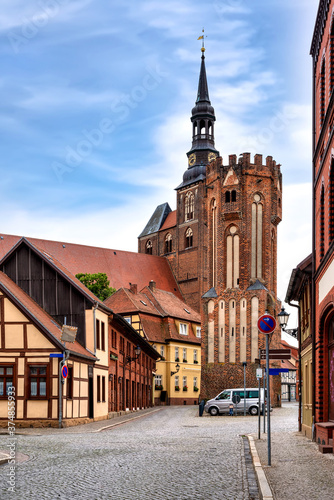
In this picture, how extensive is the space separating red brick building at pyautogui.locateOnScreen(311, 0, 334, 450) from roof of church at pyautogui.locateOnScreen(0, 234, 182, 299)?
64346 mm

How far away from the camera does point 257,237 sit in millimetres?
53844

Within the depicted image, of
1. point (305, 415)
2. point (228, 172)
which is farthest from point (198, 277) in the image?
point (305, 415)

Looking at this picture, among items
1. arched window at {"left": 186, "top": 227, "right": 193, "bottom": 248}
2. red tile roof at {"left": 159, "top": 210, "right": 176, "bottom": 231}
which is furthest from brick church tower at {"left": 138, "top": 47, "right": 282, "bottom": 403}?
red tile roof at {"left": 159, "top": 210, "right": 176, "bottom": 231}

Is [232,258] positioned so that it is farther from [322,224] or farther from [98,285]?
[322,224]

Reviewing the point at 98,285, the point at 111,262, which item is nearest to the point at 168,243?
the point at 111,262

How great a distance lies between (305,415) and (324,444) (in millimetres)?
7331

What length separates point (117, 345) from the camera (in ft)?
129

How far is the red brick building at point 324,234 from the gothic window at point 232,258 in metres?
33.4

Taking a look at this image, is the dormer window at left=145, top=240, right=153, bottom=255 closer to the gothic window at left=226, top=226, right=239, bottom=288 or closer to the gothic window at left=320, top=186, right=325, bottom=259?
the gothic window at left=226, top=226, right=239, bottom=288

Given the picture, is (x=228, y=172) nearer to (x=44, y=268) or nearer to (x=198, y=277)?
(x=44, y=268)

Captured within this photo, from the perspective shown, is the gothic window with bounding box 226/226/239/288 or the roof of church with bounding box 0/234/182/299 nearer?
the gothic window with bounding box 226/226/239/288

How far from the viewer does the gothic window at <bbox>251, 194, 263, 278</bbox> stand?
53.3 meters

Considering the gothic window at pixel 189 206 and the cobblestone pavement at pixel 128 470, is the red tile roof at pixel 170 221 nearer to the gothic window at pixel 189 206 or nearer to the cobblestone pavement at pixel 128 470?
the gothic window at pixel 189 206

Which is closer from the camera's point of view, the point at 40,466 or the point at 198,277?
the point at 40,466
